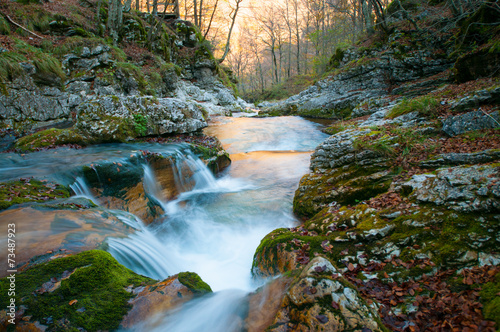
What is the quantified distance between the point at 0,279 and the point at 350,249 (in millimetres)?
3873

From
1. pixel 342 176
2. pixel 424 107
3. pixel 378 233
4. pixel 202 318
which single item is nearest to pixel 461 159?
pixel 342 176

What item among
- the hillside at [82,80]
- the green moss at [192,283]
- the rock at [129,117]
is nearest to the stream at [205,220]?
the green moss at [192,283]

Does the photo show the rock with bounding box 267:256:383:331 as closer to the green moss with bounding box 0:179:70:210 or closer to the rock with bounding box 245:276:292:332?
the rock with bounding box 245:276:292:332

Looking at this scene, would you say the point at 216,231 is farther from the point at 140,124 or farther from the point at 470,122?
the point at 470,122

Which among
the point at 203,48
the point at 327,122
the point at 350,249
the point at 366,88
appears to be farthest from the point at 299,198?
the point at 203,48

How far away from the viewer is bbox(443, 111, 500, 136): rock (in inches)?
195

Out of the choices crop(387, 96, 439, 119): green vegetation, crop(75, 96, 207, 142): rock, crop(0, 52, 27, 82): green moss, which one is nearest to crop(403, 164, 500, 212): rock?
crop(387, 96, 439, 119): green vegetation

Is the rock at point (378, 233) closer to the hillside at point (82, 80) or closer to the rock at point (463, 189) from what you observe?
the rock at point (463, 189)

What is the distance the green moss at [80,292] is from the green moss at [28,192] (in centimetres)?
212

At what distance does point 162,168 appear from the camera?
7043 millimetres

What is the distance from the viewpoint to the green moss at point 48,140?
23.2ft

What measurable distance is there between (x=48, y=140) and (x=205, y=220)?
576 cm

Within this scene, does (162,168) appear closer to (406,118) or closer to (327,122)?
(406,118)

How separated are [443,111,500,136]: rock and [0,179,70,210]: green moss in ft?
27.7
